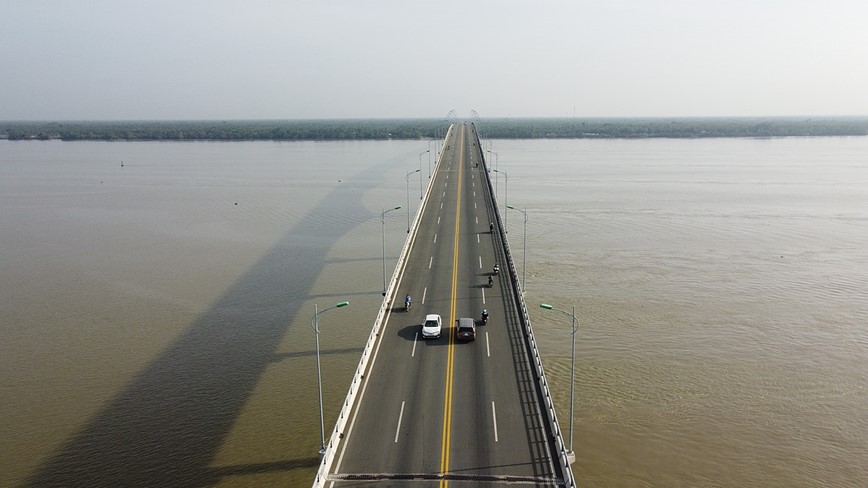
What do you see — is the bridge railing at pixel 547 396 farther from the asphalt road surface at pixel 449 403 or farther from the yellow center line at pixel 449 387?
the yellow center line at pixel 449 387

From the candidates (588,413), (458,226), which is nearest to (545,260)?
(458,226)

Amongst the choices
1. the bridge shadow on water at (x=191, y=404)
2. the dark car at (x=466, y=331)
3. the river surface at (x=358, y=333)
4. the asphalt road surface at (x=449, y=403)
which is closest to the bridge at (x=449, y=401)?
the asphalt road surface at (x=449, y=403)

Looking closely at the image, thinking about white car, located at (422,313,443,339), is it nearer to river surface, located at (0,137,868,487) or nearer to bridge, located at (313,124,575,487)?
bridge, located at (313,124,575,487)

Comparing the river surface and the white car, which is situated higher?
the white car

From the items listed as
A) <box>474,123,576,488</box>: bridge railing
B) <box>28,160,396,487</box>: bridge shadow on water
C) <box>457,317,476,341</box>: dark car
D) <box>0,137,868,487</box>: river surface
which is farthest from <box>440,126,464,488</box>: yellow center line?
<box>28,160,396,487</box>: bridge shadow on water

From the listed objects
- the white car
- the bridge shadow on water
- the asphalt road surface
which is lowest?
the bridge shadow on water
